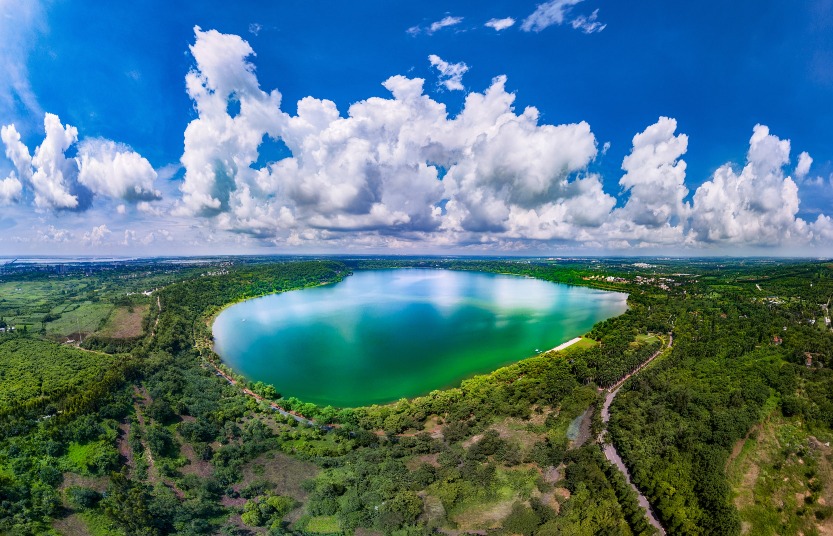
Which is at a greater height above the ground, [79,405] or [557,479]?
[79,405]

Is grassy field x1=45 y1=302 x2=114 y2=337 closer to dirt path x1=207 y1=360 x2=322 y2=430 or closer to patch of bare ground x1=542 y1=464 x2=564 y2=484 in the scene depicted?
dirt path x1=207 y1=360 x2=322 y2=430

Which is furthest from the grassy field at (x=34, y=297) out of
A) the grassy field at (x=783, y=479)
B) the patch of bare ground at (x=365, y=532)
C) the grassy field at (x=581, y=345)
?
the grassy field at (x=783, y=479)

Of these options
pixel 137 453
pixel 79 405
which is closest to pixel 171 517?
pixel 137 453

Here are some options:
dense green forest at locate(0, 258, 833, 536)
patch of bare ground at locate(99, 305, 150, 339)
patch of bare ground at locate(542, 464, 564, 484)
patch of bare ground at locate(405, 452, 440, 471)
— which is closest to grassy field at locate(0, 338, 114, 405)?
dense green forest at locate(0, 258, 833, 536)

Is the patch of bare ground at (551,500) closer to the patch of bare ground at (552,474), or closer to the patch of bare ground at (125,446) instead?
the patch of bare ground at (552,474)

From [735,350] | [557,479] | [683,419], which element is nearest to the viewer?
[557,479]

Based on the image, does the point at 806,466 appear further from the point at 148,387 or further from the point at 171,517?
the point at 148,387
